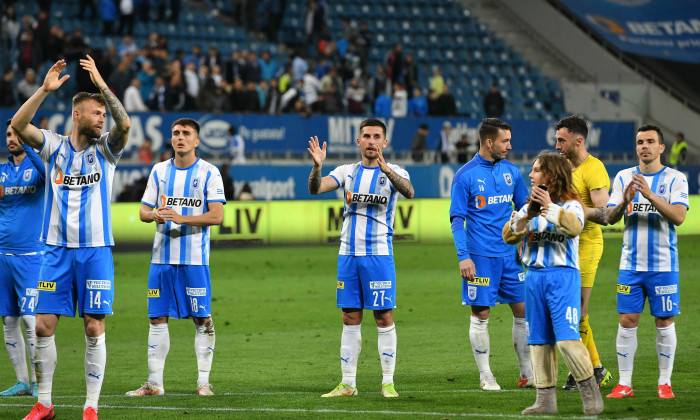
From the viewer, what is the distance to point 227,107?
89.5ft

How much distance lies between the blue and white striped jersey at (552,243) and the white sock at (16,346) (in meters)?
4.96

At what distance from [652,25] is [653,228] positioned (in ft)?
82.7

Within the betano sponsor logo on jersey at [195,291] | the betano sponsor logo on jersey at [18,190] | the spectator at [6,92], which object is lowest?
the betano sponsor logo on jersey at [195,291]

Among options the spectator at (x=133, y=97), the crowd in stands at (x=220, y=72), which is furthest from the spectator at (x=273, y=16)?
the spectator at (x=133, y=97)

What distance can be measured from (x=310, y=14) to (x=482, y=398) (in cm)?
2474

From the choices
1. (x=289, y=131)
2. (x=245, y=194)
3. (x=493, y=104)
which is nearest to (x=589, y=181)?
(x=245, y=194)

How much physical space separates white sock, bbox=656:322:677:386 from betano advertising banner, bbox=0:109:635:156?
1884 cm

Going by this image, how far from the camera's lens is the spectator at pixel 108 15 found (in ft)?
92.5

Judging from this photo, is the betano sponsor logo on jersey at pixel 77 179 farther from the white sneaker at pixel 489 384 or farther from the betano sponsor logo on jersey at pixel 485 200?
the white sneaker at pixel 489 384

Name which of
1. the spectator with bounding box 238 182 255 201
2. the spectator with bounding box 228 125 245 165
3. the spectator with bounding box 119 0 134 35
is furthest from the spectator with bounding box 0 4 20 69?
the spectator with bounding box 238 182 255 201

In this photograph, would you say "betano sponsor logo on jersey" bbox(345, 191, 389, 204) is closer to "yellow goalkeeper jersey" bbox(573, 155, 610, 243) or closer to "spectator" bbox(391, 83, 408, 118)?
"yellow goalkeeper jersey" bbox(573, 155, 610, 243)

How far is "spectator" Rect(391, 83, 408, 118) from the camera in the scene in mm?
29406

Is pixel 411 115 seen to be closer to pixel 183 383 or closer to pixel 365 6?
pixel 365 6

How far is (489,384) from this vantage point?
8906mm
